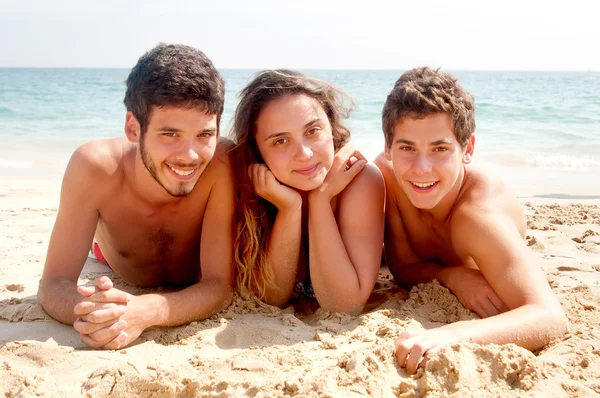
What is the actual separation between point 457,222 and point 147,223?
1.93m

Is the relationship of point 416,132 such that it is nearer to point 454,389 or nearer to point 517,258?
point 517,258

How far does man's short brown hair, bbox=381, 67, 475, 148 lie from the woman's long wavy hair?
0.48m

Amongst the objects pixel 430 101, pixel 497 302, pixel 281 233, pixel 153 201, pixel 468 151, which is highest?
pixel 430 101

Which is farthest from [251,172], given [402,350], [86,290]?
[402,350]

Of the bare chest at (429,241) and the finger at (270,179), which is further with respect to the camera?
the bare chest at (429,241)

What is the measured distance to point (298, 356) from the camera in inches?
111

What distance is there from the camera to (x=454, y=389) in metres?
2.40

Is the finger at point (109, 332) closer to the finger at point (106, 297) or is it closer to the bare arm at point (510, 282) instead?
Answer: the finger at point (106, 297)

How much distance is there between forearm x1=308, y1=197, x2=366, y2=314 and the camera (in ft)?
11.3

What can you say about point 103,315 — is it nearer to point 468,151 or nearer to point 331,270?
point 331,270

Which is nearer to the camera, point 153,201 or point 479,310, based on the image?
point 479,310

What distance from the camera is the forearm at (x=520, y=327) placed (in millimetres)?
2789

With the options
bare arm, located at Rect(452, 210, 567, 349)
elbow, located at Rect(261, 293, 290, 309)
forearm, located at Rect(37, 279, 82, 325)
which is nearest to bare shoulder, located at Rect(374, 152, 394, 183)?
bare arm, located at Rect(452, 210, 567, 349)

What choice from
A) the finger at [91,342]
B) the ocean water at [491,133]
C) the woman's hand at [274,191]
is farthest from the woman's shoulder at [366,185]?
the finger at [91,342]
